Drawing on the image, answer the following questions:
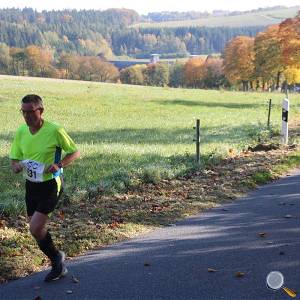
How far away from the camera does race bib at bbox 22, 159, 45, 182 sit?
4.98 m

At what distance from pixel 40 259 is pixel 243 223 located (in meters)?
2.92

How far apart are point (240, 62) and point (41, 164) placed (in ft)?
261

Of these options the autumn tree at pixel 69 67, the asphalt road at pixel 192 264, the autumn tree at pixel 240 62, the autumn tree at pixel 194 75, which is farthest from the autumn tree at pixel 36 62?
the asphalt road at pixel 192 264

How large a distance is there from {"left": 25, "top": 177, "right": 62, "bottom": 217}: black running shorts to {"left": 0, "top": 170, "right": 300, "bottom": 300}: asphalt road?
740mm

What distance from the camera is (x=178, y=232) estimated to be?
22.4 feet

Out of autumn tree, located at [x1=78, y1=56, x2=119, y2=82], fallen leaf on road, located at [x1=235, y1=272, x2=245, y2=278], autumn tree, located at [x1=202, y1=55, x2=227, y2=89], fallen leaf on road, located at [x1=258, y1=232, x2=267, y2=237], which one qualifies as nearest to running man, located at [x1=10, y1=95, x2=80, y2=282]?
fallen leaf on road, located at [x1=235, y1=272, x2=245, y2=278]

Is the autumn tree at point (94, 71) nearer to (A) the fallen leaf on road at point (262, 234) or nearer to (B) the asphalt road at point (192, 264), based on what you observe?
(B) the asphalt road at point (192, 264)

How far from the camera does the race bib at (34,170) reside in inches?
196

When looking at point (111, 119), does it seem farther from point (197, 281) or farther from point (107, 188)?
point (197, 281)

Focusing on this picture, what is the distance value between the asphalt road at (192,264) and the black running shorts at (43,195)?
2.43 ft

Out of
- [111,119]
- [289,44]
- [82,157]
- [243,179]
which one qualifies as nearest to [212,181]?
[243,179]

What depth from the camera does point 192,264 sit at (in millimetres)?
5531

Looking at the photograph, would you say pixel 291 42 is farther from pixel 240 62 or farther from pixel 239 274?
pixel 239 274

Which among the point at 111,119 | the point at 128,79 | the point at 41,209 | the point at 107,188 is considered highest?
the point at 41,209
